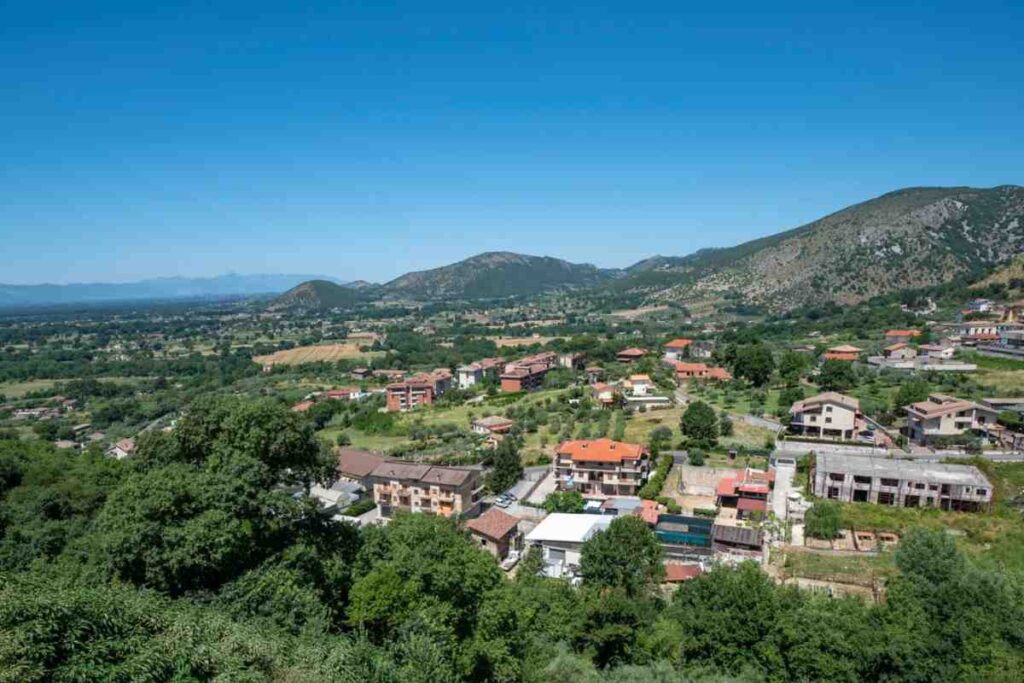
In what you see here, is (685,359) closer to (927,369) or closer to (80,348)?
(927,369)

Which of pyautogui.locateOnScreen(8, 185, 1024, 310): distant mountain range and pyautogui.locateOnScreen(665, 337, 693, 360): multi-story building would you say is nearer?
pyautogui.locateOnScreen(665, 337, 693, 360): multi-story building

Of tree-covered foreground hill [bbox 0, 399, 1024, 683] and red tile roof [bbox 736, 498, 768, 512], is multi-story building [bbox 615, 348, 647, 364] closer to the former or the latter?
red tile roof [bbox 736, 498, 768, 512]

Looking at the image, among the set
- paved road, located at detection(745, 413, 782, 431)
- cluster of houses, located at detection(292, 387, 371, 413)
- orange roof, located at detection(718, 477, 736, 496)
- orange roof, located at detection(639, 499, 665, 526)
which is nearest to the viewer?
orange roof, located at detection(639, 499, 665, 526)

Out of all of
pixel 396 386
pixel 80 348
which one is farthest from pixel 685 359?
pixel 80 348

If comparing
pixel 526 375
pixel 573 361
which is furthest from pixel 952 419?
pixel 573 361

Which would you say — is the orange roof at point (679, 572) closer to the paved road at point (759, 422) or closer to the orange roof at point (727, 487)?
the orange roof at point (727, 487)

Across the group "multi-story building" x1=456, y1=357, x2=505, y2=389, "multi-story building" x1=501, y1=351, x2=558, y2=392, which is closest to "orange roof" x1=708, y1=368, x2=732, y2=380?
"multi-story building" x1=501, y1=351, x2=558, y2=392

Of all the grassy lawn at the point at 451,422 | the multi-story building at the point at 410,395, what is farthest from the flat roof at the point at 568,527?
the multi-story building at the point at 410,395

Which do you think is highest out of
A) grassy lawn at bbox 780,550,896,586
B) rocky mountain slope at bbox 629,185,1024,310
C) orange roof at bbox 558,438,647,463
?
rocky mountain slope at bbox 629,185,1024,310
